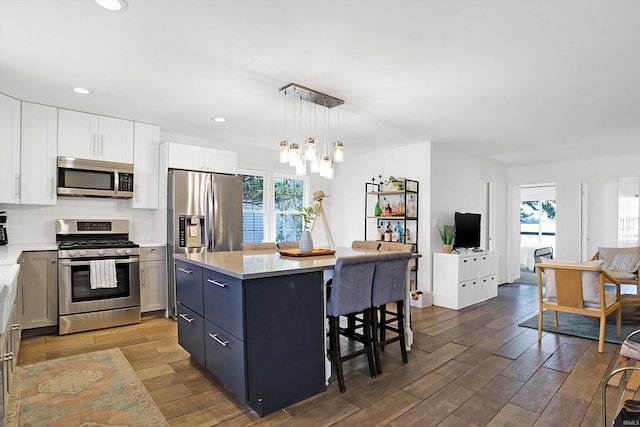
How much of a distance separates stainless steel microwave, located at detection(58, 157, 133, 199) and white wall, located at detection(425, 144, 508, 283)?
418 cm

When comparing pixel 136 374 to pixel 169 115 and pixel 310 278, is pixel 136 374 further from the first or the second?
pixel 169 115

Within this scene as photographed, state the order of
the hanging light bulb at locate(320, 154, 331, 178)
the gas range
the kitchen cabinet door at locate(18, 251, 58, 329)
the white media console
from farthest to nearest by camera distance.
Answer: the white media console < the gas range < the kitchen cabinet door at locate(18, 251, 58, 329) < the hanging light bulb at locate(320, 154, 331, 178)

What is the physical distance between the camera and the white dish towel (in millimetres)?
3828

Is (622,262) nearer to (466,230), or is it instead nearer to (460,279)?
(466,230)

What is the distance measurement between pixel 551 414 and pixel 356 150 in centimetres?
453

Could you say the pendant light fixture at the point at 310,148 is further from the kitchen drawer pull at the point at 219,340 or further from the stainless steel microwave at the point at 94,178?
the stainless steel microwave at the point at 94,178

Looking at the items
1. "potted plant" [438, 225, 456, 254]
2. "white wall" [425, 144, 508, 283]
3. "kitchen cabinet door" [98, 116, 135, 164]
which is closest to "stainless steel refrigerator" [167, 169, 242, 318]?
"kitchen cabinet door" [98, 116, 135, 164]

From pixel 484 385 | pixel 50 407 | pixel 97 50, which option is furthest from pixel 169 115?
pixel 484 385

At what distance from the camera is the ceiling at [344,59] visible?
A: 2.04 meters

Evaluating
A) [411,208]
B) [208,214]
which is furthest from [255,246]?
[411,208]

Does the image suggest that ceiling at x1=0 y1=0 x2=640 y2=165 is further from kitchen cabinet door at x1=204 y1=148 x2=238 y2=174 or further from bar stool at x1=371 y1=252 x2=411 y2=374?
bar stool at x1=371 y1=252 x2=411 y2=374

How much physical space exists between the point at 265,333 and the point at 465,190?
16.3ft

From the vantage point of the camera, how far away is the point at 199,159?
466 centimetres

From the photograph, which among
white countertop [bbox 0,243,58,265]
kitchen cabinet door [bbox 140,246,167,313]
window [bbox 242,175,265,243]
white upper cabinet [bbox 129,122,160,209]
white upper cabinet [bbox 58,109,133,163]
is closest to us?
white countertop [bbox 0,243,58,265]
